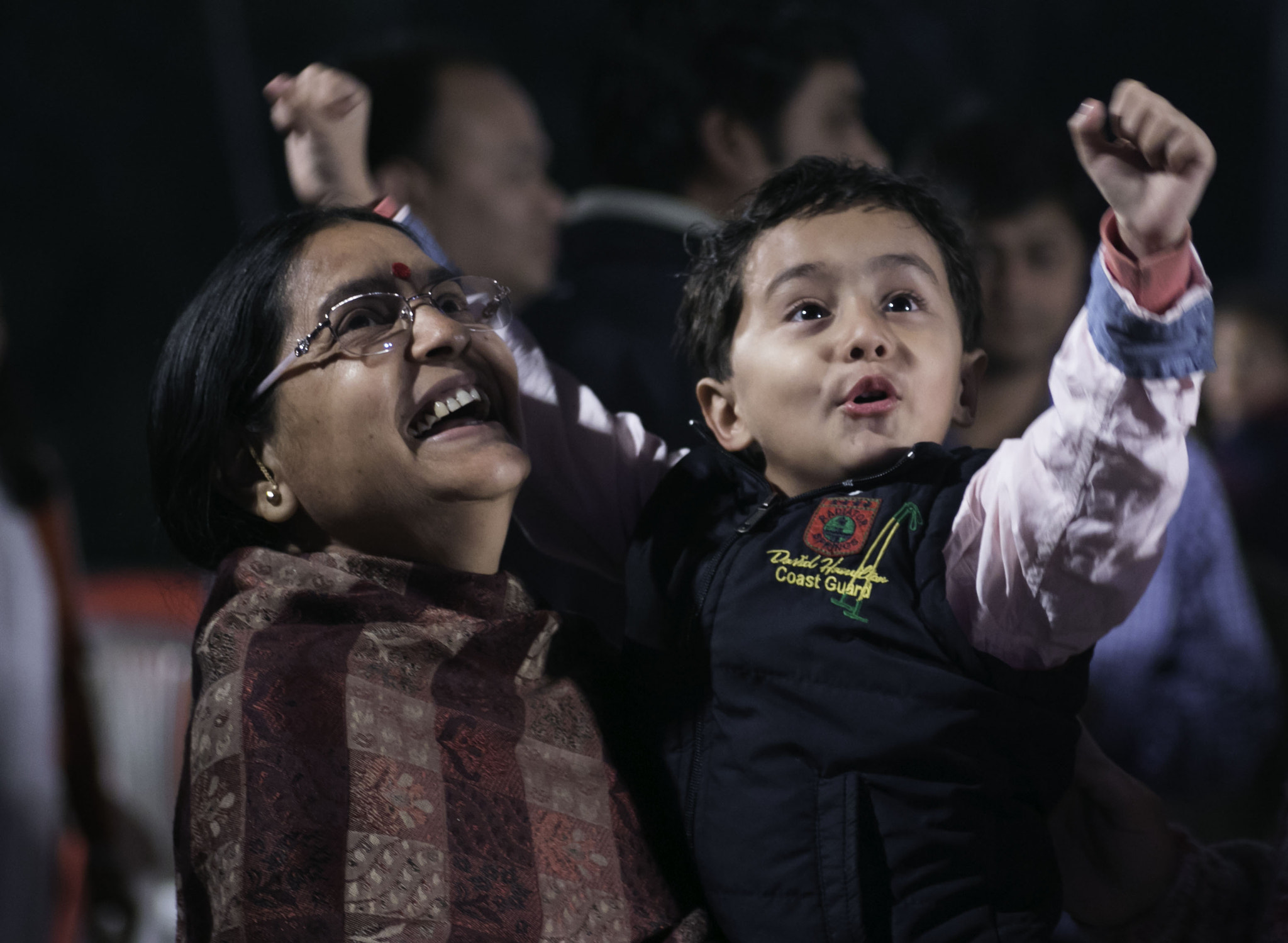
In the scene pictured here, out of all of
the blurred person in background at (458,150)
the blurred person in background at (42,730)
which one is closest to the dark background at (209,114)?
the blurred person in background at (42,730)

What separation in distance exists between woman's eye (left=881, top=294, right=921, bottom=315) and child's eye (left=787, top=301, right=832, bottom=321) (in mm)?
61

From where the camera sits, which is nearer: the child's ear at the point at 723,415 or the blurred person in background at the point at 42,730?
the child's ear at the point at 723,415

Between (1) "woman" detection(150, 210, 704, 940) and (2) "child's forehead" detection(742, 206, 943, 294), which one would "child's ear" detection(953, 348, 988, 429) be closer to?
(2) "child's forehead" detection(742, 206, 943, 294)

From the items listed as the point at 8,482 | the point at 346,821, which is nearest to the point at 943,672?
the point at 346,821

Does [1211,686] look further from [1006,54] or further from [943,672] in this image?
[1006,54]

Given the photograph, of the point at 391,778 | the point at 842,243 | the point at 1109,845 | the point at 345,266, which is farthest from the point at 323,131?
the point at 1109,845

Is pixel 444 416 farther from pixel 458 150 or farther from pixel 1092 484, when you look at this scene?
pixel 458 150

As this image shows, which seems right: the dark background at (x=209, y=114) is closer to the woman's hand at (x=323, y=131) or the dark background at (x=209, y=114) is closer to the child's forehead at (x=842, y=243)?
the woman's hand at (x=323, y=131)

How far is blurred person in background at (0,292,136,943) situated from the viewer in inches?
113

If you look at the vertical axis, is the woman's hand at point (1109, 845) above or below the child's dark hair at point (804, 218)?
below

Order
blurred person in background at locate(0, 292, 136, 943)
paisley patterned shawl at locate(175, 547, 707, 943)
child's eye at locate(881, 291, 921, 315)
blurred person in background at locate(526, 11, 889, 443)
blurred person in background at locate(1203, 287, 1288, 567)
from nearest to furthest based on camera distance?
paisley patterned shawl at locate(175, 547, 707, 943)
child's eye at locate(881, 291, 921, 315)
blurred person in background at locate(526, 11, 889, 443)
blurred person in background at locate(0, 292, 136, 943)
blurred person in background at locate(1203, 287, 1288, 567)

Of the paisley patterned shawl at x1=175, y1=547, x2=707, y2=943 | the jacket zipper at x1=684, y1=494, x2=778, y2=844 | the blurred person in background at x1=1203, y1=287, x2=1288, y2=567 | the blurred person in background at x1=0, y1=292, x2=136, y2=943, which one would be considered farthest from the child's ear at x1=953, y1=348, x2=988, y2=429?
→ the blurred person in background at x1=0, y1=292, x2=136, y2=943

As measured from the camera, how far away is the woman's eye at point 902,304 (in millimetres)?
1282

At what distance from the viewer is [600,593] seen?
5.73 ft
